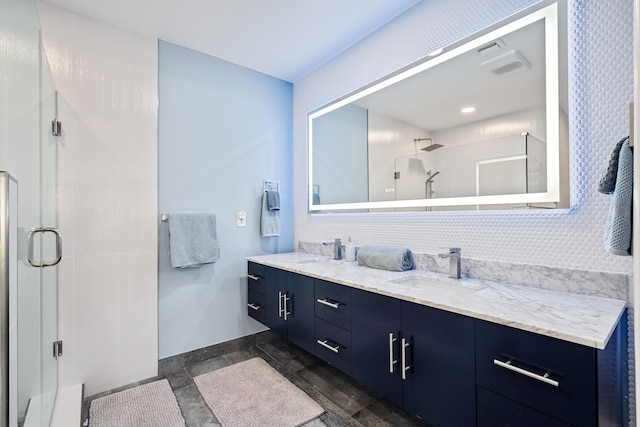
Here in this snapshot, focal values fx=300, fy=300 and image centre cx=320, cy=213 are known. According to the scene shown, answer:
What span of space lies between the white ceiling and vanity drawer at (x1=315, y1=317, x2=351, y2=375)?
6.37 ft

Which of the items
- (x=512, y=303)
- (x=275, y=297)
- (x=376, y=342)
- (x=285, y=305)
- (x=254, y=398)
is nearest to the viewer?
(x=512, y=303)

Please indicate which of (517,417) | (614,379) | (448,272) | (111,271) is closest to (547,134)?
(448,272)

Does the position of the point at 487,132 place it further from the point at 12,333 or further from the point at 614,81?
the point at 12,333

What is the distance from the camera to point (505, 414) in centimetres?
100

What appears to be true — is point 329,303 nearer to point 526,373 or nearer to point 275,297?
point 275,297

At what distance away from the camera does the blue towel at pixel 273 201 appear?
8.68 feet

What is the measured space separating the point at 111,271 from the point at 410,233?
197 cm

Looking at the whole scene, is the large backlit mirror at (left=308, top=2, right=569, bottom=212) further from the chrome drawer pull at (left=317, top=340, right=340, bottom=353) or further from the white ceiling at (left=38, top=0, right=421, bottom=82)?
the chrome drawer pull at (left=317, top=340, right=340, bottom=353)

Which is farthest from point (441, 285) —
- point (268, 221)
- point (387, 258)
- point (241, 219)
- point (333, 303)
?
point (241, 219)

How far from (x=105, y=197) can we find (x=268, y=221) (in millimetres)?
1191

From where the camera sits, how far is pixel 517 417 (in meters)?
0.97

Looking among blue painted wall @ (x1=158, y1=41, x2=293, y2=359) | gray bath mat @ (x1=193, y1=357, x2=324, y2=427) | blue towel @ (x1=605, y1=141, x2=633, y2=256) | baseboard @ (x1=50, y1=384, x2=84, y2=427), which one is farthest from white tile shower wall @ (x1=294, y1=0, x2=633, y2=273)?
baseboard @ (x1=50, y1=384, x2=84, y2=427)

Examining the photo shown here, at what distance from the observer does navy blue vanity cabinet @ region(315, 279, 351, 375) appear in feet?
5.30

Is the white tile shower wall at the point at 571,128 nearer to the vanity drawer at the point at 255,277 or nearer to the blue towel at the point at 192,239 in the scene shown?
the vanity drawer at the point at 255,277
